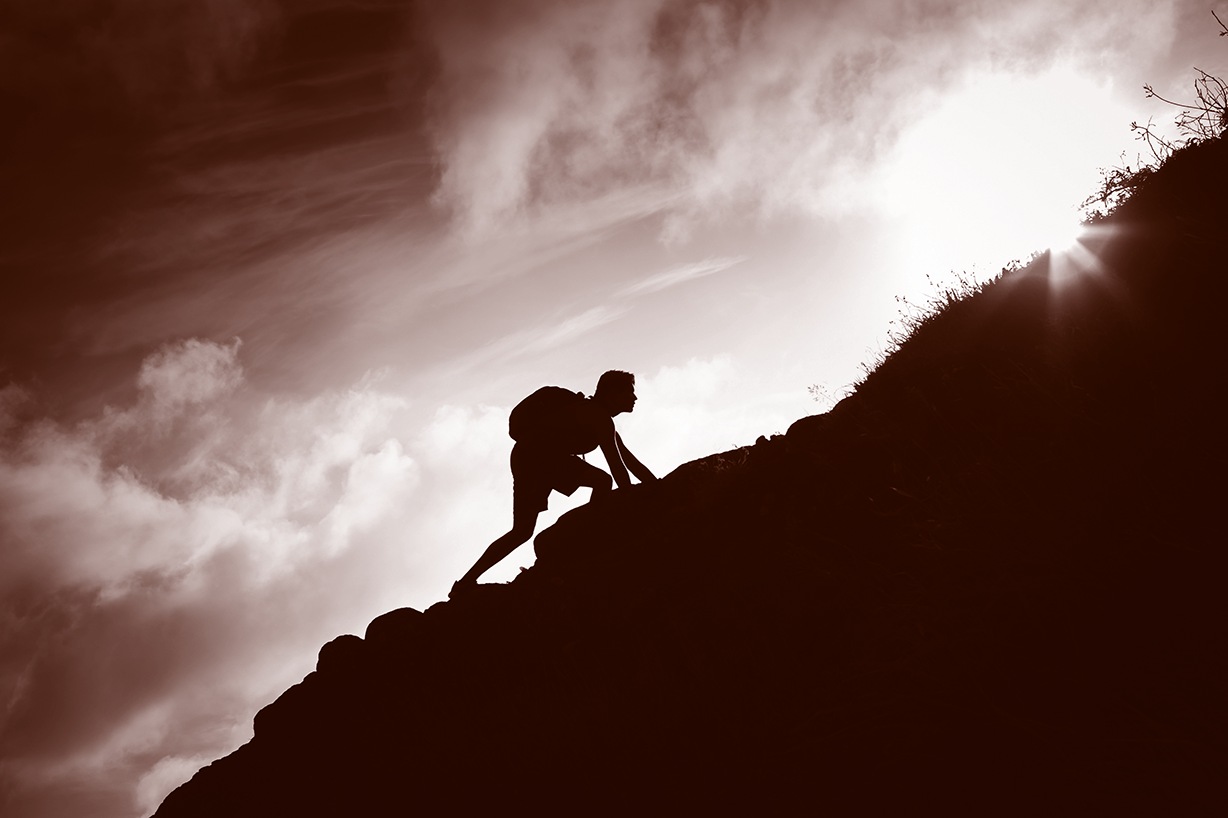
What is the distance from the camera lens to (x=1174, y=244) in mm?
3617

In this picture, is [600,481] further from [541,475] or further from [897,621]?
[897,621]

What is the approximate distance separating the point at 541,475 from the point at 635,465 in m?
1.01

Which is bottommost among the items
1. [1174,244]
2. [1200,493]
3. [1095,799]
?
[1095,799]

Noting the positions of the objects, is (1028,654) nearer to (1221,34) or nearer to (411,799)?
(1221,34)

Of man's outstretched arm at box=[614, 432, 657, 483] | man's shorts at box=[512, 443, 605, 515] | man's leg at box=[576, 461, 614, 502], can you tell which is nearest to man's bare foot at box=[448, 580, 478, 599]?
man's shorts at box=[512, 443, 605, 515]

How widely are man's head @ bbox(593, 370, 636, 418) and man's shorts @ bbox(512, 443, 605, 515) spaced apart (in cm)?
71

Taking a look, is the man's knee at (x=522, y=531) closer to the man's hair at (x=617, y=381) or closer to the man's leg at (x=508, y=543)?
the man's leg at (x=508, y=543)

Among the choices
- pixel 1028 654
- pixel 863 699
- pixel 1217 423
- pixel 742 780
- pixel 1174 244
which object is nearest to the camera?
pixel 1028 654

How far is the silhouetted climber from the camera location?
6426 mm

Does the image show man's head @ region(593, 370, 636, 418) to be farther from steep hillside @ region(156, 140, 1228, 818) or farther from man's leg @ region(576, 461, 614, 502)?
steep hillside @ region(156, 140, 1228, 818)

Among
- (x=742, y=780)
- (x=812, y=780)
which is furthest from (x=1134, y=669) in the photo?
(x=742, y=780)

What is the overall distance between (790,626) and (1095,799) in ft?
6.52

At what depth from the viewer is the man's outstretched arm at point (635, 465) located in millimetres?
6621

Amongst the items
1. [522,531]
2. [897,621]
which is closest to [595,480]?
[522,531]
